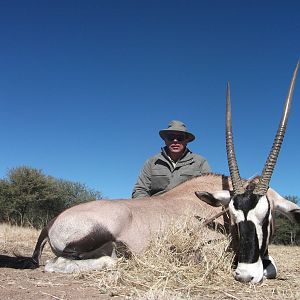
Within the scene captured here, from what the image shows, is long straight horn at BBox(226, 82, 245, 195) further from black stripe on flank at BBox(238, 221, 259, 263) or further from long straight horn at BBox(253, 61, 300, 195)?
black stripe on flank at BBox(238, 221, 259, 263)

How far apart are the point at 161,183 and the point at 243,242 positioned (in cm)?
246

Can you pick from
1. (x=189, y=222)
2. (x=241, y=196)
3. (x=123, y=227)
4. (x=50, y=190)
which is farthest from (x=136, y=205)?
(x=50, y=190)

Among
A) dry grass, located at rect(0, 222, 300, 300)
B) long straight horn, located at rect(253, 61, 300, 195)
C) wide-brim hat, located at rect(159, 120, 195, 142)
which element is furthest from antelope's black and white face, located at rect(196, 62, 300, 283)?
wide-brim hat, located at rect(159, 120, 195, 142)

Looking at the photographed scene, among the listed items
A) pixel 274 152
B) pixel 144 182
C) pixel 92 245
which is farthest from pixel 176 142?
pixel 92 245

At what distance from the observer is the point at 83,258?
4102 millimetres

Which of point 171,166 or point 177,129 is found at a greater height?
point 177,129

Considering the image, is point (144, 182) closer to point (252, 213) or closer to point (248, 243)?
point (252, 213)

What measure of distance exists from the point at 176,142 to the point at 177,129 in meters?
0.18

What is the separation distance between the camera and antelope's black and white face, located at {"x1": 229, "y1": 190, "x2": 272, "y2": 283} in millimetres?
3426

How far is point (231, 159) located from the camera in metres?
4.24

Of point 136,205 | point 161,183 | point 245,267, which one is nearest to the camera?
point 245,267

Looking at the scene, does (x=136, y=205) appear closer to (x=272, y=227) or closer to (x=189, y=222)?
(x=189, y=222)

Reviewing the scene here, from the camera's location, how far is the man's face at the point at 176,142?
6.00 m

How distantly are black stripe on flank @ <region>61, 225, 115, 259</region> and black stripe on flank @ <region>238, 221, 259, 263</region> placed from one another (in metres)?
1.17
